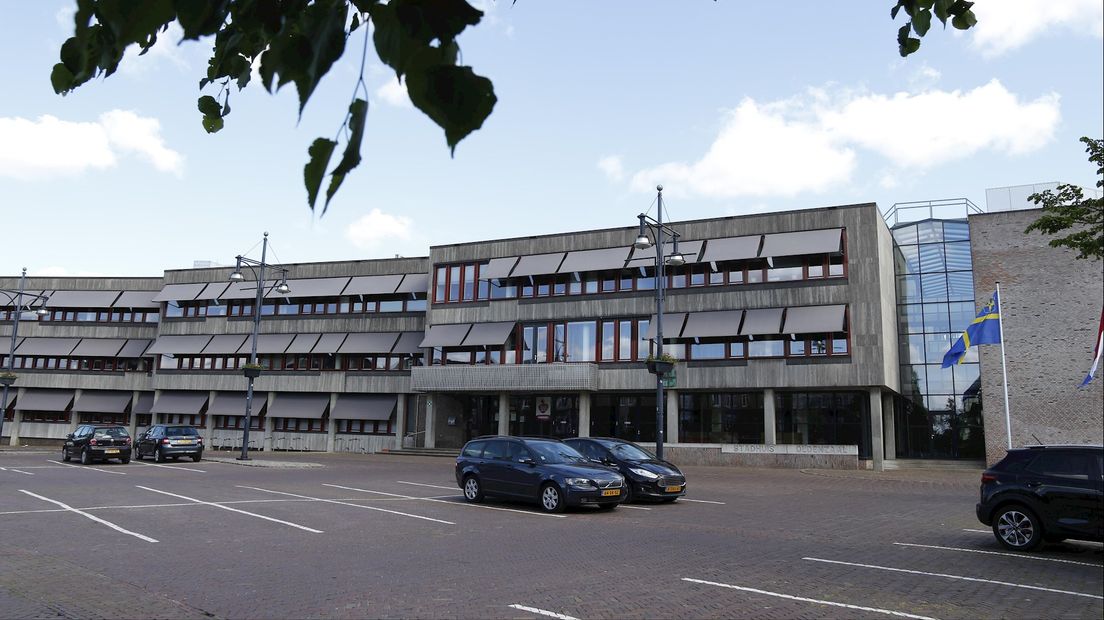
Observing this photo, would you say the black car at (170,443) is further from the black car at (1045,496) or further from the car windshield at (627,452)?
the black car at (1045,496)

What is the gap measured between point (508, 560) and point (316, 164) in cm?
964

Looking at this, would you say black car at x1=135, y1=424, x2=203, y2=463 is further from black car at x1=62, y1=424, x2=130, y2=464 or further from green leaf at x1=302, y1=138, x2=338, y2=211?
green leaf at x1=302, y1=138, x2=338, y2=211

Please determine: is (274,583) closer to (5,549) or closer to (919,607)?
(5,549)

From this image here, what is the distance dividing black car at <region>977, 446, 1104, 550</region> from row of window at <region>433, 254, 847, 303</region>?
23451 millimetres

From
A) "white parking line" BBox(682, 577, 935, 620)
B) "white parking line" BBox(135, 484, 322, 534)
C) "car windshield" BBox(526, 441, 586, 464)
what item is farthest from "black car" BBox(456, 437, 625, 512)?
"white parking line" BBox(682, 577, 935, 620)

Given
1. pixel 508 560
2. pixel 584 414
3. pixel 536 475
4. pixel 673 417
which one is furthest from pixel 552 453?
pixel 584 414

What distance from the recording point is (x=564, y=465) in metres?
17.1

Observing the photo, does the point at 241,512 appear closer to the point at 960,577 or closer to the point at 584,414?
the point at 960,577

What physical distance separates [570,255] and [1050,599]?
32.5 meters

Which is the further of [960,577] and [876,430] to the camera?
[876,430]

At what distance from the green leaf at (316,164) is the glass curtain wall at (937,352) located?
4292 centimetres

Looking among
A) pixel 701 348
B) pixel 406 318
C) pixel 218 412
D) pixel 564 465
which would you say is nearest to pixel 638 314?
pixel 701 348

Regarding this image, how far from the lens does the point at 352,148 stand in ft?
5.45

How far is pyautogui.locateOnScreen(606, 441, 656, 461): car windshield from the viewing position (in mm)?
19266
